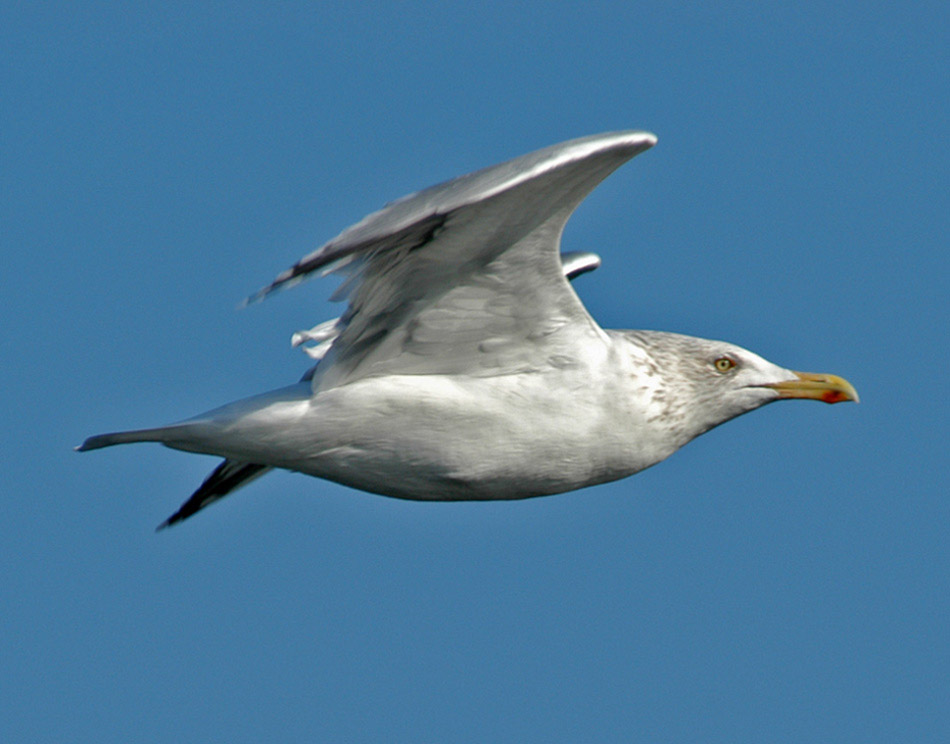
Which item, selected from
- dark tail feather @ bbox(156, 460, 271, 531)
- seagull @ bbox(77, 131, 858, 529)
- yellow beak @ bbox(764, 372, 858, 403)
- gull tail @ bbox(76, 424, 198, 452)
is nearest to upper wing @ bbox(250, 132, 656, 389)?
seagull @ bbox(77, 131, 858, 529)

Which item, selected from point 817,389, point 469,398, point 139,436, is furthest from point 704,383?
point 139,436

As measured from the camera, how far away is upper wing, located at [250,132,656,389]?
9.04m

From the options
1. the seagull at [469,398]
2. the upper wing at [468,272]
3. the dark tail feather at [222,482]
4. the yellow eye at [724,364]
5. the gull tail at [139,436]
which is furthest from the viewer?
the dark tail feather at [222,482]

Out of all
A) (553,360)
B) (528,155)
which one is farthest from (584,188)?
(553,360)

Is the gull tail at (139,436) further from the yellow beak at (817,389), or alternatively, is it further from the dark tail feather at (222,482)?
the yellow beak at (817,389)

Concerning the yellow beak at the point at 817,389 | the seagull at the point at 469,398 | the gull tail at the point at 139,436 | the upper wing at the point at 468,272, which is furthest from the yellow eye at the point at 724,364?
the gull tail at the point at 139,436

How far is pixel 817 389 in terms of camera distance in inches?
448

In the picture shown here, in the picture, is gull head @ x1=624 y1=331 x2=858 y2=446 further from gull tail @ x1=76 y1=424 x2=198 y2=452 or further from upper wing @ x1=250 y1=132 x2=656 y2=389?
gull tail @ x1=76 y1=424 x2=198 y2=452

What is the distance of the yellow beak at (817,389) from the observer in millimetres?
11359

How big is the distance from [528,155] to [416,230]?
0.75 m

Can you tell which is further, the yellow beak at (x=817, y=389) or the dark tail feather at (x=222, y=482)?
the dark tail feather at (x=222, y=482)

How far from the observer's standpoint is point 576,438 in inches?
413

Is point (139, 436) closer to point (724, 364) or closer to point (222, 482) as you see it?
point (222, 482)

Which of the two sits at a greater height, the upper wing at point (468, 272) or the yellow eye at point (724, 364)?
the upper wing at point (468, 272)
